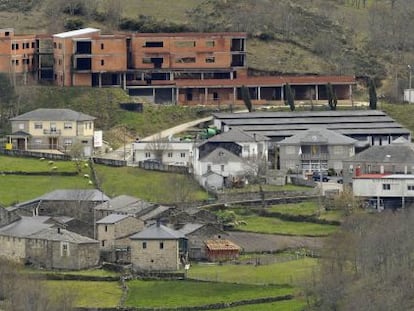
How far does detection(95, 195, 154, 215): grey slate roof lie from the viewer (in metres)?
87.0

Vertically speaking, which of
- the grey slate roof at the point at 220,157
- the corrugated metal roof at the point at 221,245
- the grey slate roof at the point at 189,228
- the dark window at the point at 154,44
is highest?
the dark window at the point at 154,44

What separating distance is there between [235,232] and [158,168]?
11.0 meters

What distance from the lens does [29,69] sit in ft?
365

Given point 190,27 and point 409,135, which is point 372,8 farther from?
point 409,135

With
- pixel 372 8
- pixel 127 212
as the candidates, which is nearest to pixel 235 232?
pixel 127 212

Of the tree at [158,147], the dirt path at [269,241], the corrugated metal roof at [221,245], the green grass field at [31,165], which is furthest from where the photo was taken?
the tree at [158,147]

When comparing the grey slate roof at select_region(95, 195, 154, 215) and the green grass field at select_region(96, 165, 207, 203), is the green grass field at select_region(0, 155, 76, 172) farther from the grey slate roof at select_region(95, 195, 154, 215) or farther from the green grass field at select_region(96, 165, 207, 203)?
the grey slate roof at select_region(95, 195, 154, 215)

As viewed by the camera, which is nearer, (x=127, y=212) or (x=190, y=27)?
(x=127, y=212)

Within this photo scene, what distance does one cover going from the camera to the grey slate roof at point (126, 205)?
8700 cm

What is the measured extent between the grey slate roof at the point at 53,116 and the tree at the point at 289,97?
10.4 metres

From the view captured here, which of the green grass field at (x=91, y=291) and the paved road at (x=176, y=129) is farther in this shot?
the paved road at (x=176, y=129)

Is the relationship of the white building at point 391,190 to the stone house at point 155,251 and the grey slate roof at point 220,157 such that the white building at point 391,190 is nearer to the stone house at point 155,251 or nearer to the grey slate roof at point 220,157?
the grey slate roof at point 220,157

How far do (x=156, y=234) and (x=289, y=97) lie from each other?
2852 cm

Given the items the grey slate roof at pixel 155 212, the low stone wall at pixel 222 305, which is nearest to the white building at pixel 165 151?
the grey slate roof at pixel 155 212
